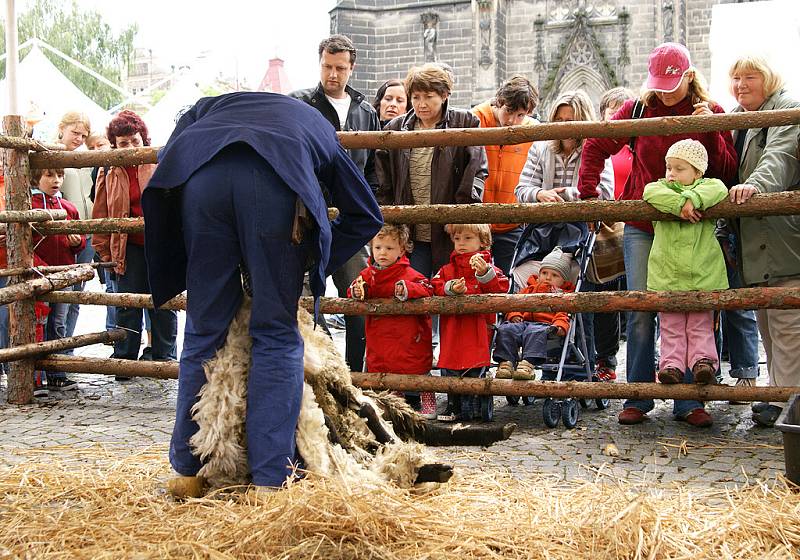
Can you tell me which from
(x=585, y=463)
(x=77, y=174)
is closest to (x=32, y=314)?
(x=77, y=174)

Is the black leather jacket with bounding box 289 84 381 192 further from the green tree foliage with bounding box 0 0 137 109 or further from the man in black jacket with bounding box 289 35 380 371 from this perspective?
the green tree foliage with bounding box 0 0 137 109

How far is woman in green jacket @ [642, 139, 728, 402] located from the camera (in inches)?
217

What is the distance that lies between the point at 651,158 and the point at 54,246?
4.40m

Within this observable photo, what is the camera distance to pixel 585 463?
488cm

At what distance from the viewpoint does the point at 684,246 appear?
5.62 meters

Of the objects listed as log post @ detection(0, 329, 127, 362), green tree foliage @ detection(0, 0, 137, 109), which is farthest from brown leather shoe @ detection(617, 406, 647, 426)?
green tree foliage @ detection(0, 0, 137, 109)

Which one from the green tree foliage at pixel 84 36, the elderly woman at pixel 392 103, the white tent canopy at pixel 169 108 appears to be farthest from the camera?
the green tree foliage at pixel 84 36

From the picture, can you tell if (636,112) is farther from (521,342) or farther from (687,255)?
(521,342)

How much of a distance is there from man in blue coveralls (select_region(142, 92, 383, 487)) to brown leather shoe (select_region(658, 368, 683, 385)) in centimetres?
247

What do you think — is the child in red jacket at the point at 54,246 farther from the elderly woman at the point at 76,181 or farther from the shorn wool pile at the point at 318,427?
the shorn wool pile at the point at 318,427

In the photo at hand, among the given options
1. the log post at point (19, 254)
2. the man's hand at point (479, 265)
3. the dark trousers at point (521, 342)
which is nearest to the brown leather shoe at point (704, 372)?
the dark trousers at point (521, 342)

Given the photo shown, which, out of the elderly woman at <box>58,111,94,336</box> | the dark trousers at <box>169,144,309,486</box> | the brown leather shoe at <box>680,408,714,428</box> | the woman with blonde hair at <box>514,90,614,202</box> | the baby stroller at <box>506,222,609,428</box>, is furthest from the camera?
the elderly woman at <box>58,111,94,336</box>

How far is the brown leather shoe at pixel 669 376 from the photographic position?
5617 mm

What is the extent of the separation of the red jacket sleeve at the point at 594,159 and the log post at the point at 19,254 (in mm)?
3698
